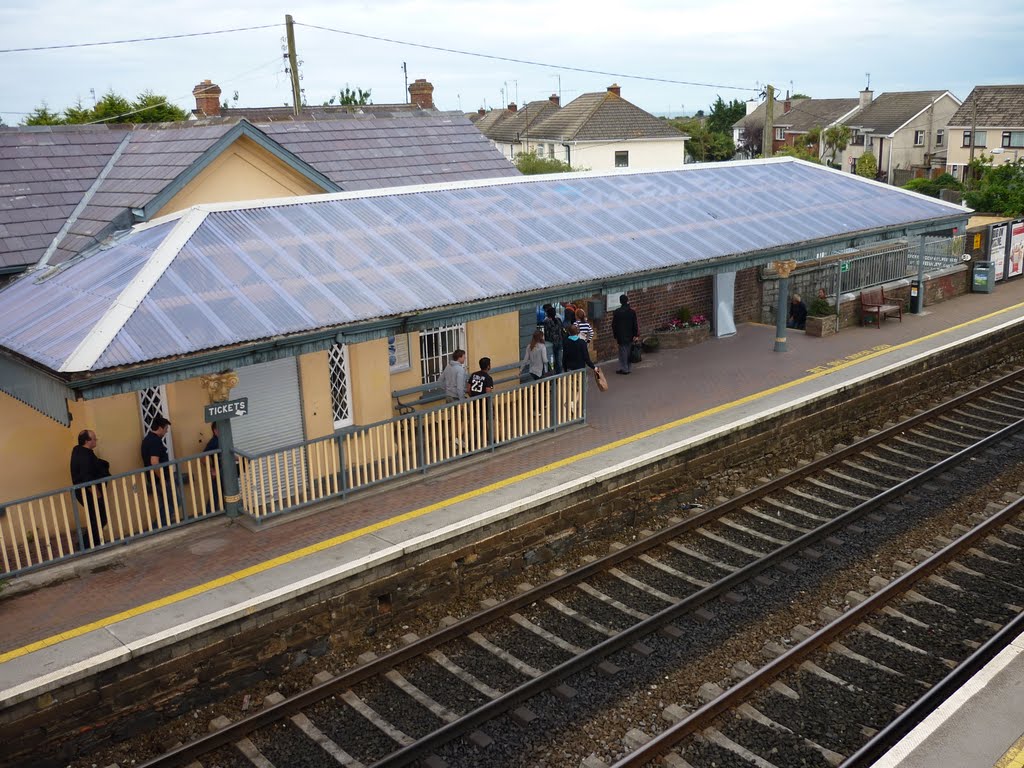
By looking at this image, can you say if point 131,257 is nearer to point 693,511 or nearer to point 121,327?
point 121,327

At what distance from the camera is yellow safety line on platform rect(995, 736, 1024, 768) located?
6.22 metres

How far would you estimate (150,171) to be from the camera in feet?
42.1

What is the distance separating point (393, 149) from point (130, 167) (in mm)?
4829

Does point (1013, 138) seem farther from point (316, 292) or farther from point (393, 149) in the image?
point (316, 292)

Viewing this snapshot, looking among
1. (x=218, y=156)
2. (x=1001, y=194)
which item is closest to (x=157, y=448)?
(x=218, y=156)

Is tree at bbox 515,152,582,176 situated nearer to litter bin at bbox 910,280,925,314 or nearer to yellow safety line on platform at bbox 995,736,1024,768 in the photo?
litter bin at bbox 910,280,925,314

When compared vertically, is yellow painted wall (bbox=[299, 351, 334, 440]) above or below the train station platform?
above

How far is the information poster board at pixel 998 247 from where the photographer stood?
81.9 ft

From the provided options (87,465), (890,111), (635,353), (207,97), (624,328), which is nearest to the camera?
(87,465)

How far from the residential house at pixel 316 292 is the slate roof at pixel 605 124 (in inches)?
1532

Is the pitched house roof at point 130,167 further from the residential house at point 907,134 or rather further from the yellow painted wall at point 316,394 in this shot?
the residential house at point 907,134

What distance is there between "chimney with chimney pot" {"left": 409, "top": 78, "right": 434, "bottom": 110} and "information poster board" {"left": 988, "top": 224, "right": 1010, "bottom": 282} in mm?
15877

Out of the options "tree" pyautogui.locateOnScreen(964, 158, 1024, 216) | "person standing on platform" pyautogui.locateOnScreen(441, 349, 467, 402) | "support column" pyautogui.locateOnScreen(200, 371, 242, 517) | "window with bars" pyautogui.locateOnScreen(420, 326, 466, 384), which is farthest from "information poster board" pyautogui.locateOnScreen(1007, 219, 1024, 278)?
"support column" pyautogui.locateOnScreen(200, 371, 242, 517)

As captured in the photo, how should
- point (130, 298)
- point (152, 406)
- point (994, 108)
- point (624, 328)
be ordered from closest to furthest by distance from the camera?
point (130, 298) → point (152, 406) → point (624, 328) → point (994, 108)
